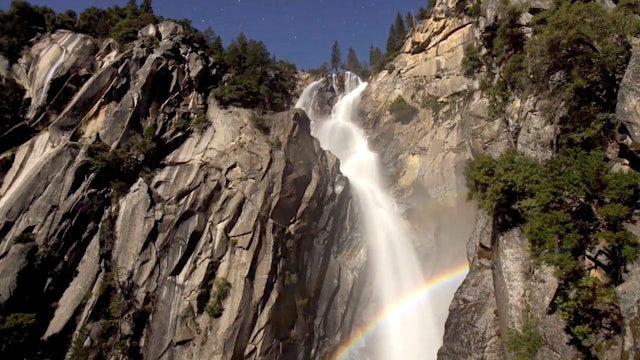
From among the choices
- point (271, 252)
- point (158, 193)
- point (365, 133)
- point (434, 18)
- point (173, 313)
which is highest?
point (434, 18)

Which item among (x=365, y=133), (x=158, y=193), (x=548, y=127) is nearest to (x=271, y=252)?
(x=158, y=193)

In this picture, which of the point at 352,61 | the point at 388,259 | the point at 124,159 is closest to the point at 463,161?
the point at 388,259

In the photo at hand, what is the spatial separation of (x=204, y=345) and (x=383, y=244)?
49.6 feet

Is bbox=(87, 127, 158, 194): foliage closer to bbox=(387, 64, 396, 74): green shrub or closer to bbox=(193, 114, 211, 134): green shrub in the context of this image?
bbox=(193, 114, 211, 134): green shrub

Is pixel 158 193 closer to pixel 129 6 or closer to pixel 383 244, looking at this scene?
pixel 383 244

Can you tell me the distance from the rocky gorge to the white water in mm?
1026

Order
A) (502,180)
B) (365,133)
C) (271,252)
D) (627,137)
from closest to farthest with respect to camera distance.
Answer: (627,137), (502,180), (271,252), (365,133)

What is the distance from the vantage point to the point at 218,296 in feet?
75.7

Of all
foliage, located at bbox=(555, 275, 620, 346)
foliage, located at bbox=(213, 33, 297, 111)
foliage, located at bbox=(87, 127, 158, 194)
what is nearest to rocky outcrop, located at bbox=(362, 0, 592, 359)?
foliage, located at bbox=(555, 275, 620, 346)

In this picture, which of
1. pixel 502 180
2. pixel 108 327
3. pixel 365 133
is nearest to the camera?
pixel 502 180

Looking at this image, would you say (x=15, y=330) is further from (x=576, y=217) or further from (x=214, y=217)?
(x=576, y=217)

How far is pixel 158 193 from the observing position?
85.1 ft

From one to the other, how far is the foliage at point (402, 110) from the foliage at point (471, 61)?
583 cm

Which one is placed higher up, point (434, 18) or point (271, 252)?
point (434, 18)
